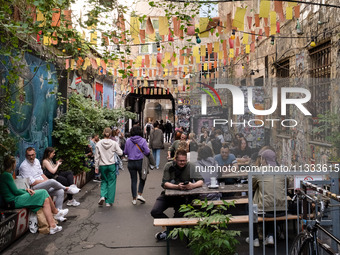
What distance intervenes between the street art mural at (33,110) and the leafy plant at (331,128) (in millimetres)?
4967

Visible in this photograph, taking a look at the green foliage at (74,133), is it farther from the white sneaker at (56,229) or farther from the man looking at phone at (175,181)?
the man looking at phone at (175,181)

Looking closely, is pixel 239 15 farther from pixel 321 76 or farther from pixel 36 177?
pixel 36 177

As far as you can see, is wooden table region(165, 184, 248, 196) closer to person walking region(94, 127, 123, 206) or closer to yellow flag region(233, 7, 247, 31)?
person walking region(94, 127, 123, 206)

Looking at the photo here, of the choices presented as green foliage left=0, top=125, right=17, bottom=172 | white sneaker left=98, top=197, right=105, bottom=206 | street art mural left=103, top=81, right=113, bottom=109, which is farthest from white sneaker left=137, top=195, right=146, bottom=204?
street art mural left=103, top=81, right=113, bottom=109

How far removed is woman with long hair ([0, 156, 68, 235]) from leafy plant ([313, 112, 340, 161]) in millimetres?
4789

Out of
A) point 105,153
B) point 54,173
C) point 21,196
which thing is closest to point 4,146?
point 21,196

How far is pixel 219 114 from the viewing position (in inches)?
190

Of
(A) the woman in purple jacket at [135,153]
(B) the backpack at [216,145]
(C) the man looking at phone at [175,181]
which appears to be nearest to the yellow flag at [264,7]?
(B) the backpack at [216,145]

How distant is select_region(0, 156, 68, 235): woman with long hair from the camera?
588 cm

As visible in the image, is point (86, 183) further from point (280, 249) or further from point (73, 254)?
point (280, 249)

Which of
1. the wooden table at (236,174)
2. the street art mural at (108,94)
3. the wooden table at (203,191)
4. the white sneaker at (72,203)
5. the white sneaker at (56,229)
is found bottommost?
the white sneaker at (56,229)

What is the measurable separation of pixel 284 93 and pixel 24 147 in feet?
18.4

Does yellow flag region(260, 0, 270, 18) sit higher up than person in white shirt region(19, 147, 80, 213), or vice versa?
yellow flag region(260, 0, 270, 18)

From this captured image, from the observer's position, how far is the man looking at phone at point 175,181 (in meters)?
5.69
